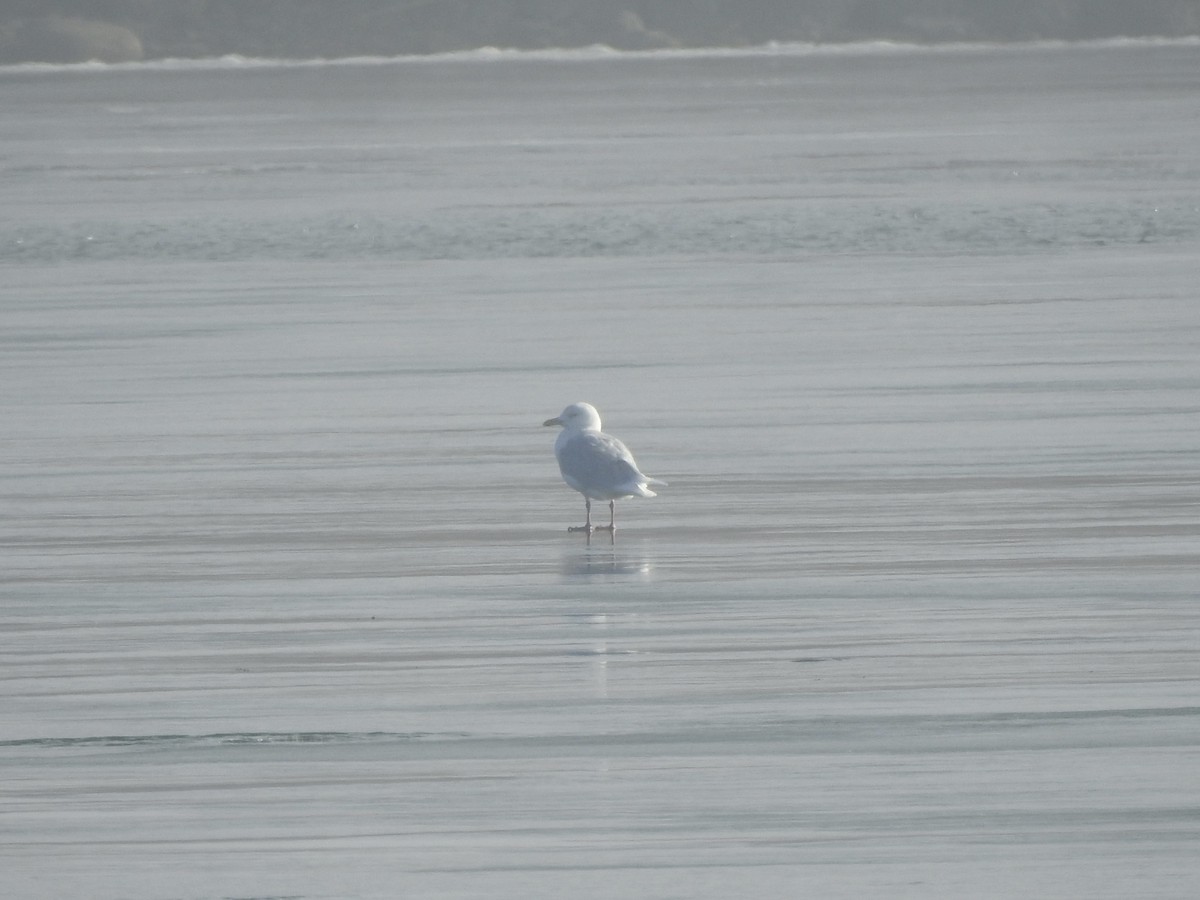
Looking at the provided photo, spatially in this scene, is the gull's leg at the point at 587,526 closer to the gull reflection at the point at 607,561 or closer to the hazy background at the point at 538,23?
the gull reflection at the point at 607,561

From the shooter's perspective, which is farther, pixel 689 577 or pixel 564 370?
pixel 564 370

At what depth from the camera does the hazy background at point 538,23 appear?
132 metres

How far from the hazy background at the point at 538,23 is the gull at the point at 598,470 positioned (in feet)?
409

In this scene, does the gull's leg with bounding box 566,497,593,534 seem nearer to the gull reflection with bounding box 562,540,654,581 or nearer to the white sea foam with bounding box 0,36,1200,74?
the gull reflection with bounding box 562,540,654,581

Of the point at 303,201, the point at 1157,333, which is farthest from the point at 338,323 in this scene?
the point at 303,201

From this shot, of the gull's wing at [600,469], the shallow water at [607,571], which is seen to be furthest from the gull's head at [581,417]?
the shallow water at [607,571]

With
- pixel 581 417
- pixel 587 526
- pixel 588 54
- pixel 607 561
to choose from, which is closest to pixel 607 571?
pixel 607 561

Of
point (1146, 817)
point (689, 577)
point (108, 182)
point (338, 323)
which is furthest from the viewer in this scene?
point (108, 182)

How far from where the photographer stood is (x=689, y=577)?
8523 mm

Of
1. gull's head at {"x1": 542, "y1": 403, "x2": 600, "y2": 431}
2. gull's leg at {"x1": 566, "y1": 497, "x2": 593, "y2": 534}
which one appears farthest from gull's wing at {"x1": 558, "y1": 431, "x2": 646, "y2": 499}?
gull's head at {"x1": 542, "y1": 403, "x2": 600, "y2": 431}

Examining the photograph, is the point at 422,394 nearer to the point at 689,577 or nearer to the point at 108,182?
the point at 689,577

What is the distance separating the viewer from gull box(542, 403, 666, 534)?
30.3 ft

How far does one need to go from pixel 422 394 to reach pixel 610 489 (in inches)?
161

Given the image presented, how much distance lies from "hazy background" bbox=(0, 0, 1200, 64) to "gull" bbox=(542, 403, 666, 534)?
124607mm
